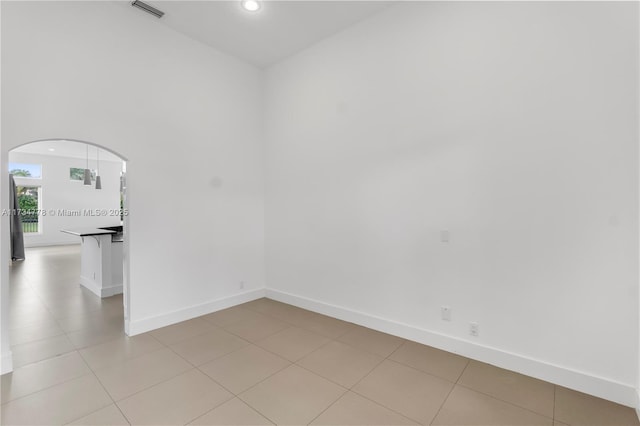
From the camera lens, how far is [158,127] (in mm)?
3523

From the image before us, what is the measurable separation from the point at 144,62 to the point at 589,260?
4696 millimetres

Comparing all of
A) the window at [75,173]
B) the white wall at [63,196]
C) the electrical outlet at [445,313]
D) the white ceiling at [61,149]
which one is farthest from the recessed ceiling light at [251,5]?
the window at [75,173]

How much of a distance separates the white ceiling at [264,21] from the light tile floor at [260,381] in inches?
143

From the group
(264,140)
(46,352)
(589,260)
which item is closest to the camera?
(589,260)

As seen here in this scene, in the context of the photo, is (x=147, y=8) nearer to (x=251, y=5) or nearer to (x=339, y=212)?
(x=251, y=5)

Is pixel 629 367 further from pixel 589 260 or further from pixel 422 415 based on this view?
pixel 422 415

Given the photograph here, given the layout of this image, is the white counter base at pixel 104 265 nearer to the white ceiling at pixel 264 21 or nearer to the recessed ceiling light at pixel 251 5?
the white ceiling at pixel 264 21

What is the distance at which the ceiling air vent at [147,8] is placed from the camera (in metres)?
3.16

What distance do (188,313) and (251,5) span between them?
3700 mm

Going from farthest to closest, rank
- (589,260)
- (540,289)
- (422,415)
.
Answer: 1. (540,289)
2. (589,260)
3. (422,415)

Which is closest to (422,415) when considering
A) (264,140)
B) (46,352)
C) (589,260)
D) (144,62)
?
(589,260)

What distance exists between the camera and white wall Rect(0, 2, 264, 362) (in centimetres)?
269

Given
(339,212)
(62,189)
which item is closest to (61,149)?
(62,189)

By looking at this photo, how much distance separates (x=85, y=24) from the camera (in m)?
2.96
